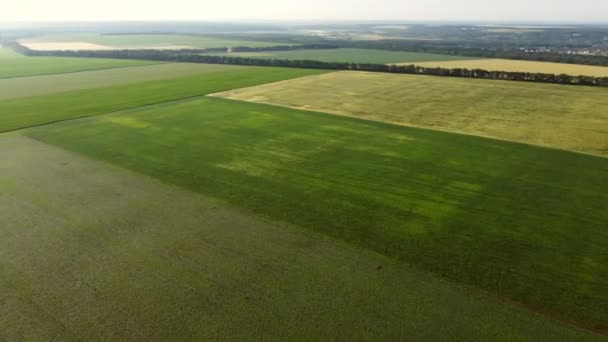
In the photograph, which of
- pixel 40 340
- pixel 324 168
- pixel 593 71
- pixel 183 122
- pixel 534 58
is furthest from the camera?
pixel 534 58

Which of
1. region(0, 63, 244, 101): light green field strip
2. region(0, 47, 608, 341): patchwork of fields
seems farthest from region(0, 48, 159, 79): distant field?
region(0, 47, 608, 341): patchwork of fields

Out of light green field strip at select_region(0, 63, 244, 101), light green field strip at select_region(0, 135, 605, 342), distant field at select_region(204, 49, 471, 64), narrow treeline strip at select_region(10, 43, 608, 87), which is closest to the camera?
light green field strip at select_region(0, 135, 605, 342)

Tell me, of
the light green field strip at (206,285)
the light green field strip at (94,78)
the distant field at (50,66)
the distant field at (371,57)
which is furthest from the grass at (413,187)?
the distant field at (371,57)

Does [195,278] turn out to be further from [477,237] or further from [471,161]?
[471,161]

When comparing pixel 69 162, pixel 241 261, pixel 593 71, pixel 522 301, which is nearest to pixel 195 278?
pixel 241 261

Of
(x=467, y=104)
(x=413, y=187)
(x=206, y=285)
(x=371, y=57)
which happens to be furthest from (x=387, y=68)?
(x=206, y=285)

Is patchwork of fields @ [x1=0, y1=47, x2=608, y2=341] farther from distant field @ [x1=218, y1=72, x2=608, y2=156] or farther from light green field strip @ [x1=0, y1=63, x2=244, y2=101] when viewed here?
light green field strip @ [x1=0, y1=63, x2=244, y2=101]
